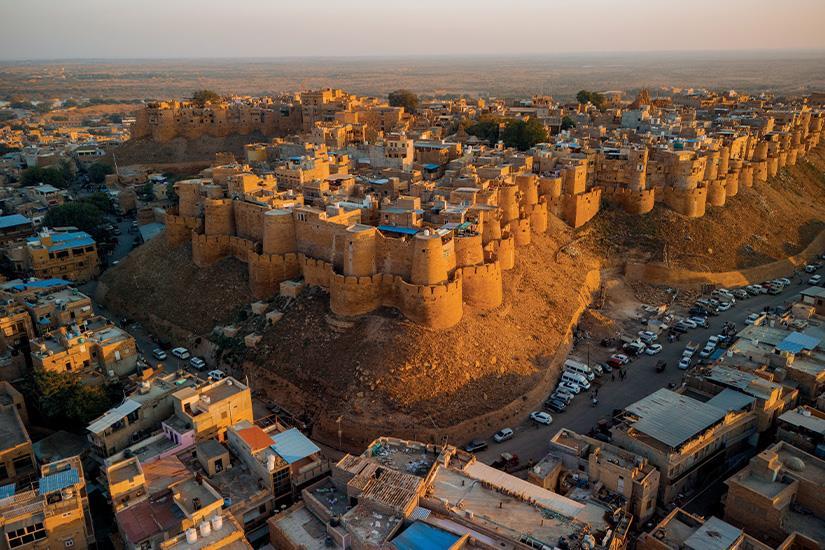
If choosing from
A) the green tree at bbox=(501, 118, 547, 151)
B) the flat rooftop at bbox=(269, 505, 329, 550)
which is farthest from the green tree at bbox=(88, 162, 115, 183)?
the flat rooftop at bbox=(269, 505, 329, 550)

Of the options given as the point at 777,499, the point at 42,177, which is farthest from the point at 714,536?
the point at 42,177

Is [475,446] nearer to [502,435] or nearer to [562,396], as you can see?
[502,435]

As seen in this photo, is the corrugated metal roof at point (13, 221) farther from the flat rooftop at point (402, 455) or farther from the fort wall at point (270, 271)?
the flat rooftop at point (402, 455)

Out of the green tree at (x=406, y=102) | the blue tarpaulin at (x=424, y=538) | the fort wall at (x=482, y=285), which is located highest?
the green tree at (x=406, y=102)

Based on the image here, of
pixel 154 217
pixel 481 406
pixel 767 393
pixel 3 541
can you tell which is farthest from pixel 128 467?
pixel 154 217

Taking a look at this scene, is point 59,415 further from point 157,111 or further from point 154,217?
point 157,111

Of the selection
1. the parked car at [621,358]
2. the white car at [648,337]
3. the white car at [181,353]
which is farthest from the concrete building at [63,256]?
the white car at [648,337]
